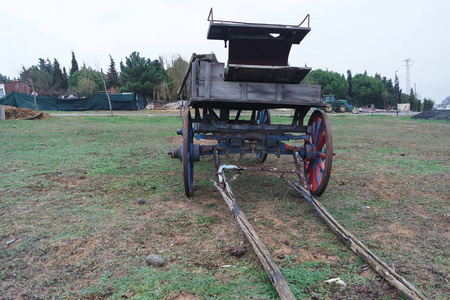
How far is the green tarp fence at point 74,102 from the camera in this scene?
29.7 meters

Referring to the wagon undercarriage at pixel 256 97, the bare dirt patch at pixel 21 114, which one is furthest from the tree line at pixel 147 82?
the wagon undercarriage at pixel 256 97

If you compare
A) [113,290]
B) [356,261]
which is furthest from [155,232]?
[356,261]

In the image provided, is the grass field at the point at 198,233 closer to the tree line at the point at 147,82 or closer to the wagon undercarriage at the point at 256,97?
the wagon undercarriage at the point at 256,97

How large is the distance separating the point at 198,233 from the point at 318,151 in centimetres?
234

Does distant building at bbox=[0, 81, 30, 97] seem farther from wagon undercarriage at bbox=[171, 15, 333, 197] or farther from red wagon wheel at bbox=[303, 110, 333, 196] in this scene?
red wagon wheel at bbox=[303, 110, 333, 196]

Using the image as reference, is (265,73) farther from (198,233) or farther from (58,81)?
(58,81)

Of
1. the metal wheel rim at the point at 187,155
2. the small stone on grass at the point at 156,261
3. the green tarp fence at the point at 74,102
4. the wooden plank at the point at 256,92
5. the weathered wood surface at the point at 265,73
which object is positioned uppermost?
the green tarp fence at the point at 74,102

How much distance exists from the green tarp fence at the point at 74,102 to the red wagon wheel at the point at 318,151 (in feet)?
107

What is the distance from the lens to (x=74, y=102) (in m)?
33.8

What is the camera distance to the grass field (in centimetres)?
239

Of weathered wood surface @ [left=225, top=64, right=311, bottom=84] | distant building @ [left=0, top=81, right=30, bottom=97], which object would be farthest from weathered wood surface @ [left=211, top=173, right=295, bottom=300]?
distant building @ [left=0, top=81, right=30, bottom=97]

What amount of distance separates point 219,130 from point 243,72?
1.06 meters

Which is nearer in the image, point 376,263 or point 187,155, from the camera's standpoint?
point 376,263

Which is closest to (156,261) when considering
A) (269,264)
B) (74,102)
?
(269,264)
